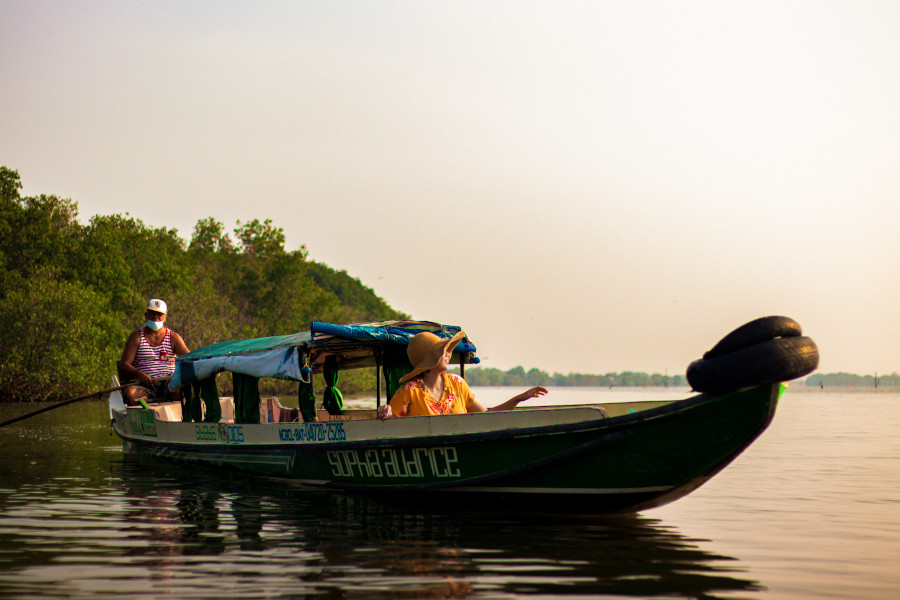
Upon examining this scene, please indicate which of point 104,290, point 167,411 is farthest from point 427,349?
point 104,290

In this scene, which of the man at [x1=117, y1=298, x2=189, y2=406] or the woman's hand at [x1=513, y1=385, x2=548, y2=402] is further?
the man at [x1=117, y1=298, x2=189, y2=406]

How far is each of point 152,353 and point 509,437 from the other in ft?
29.2

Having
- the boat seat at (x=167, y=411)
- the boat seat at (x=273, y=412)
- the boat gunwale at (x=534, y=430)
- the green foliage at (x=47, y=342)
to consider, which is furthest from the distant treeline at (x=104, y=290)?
the boat gunwale at (x=534, y=430)

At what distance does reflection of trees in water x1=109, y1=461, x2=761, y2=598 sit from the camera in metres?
6.19

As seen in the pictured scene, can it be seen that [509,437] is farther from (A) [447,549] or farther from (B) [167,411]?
(B) [167,411]

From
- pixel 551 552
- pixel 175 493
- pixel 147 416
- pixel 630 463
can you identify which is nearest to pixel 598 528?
pixel 630 463

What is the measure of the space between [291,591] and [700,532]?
14.3 feet

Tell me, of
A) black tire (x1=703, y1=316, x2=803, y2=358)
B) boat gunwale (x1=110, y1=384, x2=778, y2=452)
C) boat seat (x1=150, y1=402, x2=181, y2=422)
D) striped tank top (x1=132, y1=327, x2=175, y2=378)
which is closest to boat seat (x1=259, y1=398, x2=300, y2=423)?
boat seat (x1=150, y1=402, x2=181, y2=422)

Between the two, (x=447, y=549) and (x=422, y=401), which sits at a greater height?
(x=422, y=401)

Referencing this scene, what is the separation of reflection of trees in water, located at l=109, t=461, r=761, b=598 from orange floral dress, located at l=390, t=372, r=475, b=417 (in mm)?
1056

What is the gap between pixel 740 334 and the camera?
299 inches

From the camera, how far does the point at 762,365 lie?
737 cm

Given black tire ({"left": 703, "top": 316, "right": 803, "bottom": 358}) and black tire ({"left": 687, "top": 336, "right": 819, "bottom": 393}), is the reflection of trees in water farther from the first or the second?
black tire ({"left": 703, "top": 316, "right": 803, "bottom": 358})

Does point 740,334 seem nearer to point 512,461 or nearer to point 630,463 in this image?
point 630,463
